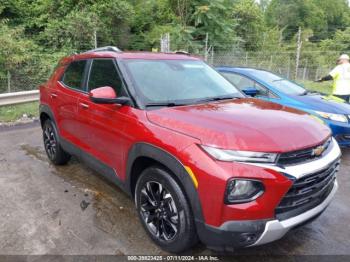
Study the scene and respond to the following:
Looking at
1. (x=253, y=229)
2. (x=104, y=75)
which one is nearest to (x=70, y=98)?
(x=104, y=75)

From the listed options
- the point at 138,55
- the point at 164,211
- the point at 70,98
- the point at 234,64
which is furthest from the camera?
the point at 234,64

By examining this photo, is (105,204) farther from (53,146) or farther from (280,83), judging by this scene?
→ (280,83)

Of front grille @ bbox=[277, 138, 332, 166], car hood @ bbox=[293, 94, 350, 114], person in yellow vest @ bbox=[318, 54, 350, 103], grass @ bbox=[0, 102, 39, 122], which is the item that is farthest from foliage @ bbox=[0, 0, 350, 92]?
front grille @ bbox=[277, 138, 332, 166]

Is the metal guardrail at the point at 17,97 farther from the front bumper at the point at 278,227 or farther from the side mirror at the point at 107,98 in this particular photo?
the front bumper at the point at 278,227

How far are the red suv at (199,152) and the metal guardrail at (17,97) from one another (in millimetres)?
5597

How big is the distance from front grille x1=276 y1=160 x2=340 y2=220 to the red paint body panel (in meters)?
0.11

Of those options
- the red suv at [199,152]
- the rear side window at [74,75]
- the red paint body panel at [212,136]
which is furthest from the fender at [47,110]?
the red paint body panel at [212,136]

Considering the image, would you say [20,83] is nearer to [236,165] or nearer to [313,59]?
A: [236,165]

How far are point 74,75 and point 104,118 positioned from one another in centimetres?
131

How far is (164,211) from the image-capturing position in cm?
291

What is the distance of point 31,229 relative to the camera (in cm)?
342

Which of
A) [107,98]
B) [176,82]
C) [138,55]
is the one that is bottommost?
[107,98]

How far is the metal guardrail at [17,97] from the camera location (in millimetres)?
8672

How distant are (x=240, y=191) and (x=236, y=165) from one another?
192mm
